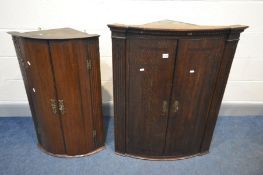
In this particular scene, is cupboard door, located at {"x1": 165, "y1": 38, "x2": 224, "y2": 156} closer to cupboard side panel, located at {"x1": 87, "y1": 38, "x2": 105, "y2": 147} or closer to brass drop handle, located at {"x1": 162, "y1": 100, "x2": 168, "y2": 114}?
brass drop handle, located at {"x1": 162, "y1": 100, "x2": 168, "y2": 114}

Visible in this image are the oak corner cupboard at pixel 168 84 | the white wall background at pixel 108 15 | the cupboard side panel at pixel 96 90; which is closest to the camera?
the oak corner cupboard at pixel 168 84

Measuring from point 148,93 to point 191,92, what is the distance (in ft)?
1.09

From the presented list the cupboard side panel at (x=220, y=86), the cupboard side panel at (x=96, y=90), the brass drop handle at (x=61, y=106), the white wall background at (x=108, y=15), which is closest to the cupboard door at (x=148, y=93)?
the cupboard side panel at (x=96, y=90)

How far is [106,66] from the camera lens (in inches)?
87.6

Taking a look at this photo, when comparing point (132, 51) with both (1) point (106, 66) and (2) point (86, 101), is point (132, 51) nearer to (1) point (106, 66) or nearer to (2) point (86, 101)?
(2) point (86, 101)

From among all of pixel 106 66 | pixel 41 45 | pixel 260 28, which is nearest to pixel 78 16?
pixel 106 66

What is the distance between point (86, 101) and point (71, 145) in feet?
1.50

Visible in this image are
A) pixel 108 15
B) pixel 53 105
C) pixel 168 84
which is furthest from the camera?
pixel 108 15

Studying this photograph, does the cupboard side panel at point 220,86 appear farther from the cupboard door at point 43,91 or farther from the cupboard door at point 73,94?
the cupboard door at point 43,91

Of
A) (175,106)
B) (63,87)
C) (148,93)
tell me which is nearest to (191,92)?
(175,106)

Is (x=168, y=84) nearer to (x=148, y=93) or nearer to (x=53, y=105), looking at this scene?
(x=148, y=93)

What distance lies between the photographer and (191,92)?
1.56 m

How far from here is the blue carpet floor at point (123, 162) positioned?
173 centimetres

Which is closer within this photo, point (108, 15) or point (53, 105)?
point (53, 105)
